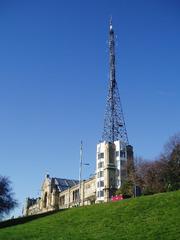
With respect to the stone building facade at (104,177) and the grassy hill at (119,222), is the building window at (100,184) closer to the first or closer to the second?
the stone building facade at (104,177)

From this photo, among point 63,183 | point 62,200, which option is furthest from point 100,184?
point 63,183

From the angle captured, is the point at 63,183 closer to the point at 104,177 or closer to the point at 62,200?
the point at 62,200

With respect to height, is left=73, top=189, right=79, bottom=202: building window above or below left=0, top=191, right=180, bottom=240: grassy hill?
above

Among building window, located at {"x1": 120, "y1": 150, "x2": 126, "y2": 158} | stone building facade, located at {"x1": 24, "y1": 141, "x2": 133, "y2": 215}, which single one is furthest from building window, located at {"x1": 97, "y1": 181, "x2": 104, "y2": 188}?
building window, located at {"x1": 120, "y1": 150, "x2": 126, "y2": 158}

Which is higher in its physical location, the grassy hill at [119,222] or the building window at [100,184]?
the building window at [100,184]

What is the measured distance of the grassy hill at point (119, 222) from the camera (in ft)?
89.2

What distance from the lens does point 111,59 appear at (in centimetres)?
10625

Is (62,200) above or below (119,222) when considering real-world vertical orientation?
above

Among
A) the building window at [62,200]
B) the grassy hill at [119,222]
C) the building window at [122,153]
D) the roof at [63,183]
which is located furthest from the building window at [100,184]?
the grassy hill at [119,222]

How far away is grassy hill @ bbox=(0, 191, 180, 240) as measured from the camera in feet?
89.2

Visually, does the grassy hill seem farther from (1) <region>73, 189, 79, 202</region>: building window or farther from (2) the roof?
(2) the roof

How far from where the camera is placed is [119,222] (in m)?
31.8

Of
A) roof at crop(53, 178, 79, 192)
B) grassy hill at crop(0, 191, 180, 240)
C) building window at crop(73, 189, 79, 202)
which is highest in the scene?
roof at crop(53, 178, 79, 192)

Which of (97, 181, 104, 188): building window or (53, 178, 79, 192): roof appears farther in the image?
(53, 178, 79, 192): roof
